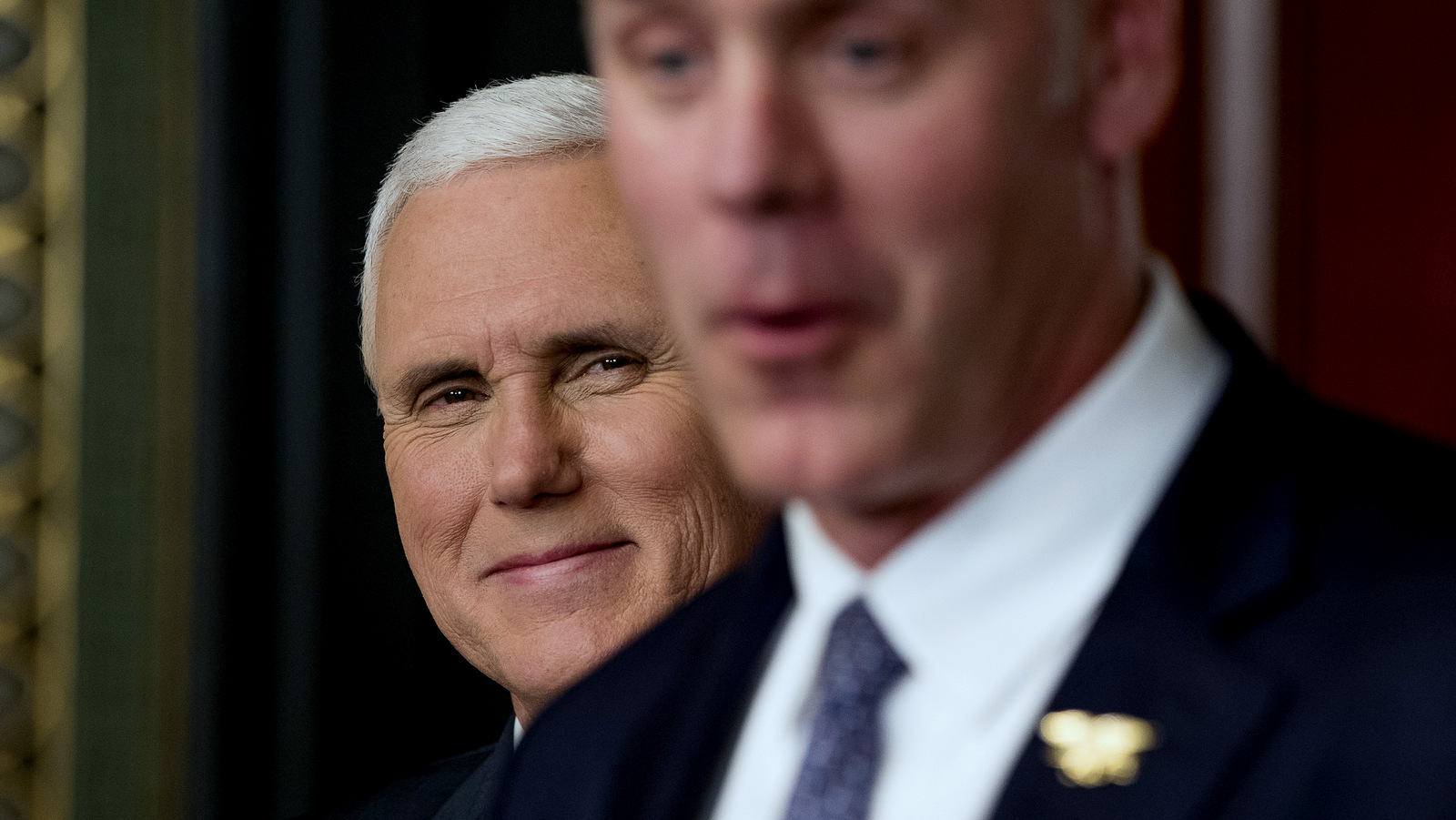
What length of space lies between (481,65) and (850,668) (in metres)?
1.24

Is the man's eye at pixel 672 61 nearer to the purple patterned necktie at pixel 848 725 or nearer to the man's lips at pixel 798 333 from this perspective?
the man's lips at pixel 798 333

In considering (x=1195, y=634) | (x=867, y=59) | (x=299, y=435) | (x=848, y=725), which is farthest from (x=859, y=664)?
(x=299, y=435)

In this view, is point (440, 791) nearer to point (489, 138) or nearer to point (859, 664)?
point (489, 138)

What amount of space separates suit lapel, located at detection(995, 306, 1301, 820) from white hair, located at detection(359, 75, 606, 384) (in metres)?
0.72

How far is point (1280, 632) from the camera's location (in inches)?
19.0

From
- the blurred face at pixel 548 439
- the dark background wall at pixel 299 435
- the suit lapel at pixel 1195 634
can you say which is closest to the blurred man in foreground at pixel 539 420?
the blurred face at pixel 548 439

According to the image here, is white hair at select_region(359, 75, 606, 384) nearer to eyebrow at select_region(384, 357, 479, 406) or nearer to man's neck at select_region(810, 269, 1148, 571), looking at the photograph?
eyebrow at select_region(384, 357, 479, 406)

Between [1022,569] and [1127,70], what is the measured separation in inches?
7.0

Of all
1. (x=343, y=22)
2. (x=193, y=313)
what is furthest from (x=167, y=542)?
(x=343, y=22)

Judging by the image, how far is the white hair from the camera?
1141 millimetres

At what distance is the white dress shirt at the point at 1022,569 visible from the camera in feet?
1.65

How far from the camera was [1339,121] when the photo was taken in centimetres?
151

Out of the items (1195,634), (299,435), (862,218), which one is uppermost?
(862,218)

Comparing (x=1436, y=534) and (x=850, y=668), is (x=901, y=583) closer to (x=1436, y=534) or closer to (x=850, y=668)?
(x=850, y=668)
